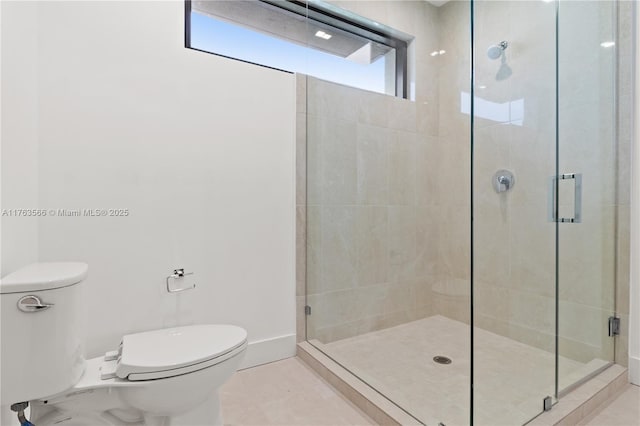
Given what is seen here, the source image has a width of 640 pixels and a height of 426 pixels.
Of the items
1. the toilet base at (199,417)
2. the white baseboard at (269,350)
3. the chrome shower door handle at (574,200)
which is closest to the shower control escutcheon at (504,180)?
the chrome shower door handle at (574,200)

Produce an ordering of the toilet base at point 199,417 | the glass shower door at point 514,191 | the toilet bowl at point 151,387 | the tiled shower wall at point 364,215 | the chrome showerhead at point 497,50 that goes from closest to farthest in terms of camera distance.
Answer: the toilet bowl at point 151,387, the toilet base at point 199,417, the glass shower door at point 514,191, the chrome showerhead at point 497,50, the tiled shower wall at point 364,215

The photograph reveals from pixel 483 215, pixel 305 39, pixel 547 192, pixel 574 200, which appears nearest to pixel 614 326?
pixel 574 200

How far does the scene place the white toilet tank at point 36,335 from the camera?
0.96 metres

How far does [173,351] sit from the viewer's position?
1249 millimetres

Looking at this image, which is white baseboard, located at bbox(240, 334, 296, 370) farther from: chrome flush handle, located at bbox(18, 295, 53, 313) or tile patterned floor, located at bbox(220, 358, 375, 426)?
chrome flush handle, located at bbox(18, 295, 53, 313)

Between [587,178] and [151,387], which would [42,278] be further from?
[587,178]

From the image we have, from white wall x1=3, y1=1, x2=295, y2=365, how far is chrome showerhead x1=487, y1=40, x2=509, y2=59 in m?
1.15

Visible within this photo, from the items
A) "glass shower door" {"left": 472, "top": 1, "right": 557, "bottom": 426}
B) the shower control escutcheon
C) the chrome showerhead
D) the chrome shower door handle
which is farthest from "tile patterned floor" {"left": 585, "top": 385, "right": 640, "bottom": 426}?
the chrome showerhead

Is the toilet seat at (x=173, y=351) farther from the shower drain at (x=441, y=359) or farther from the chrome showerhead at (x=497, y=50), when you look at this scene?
the chrome showerhead at (x=497, y=50)

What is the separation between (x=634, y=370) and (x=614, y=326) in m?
0.22

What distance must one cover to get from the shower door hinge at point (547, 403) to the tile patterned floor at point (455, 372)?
17mm

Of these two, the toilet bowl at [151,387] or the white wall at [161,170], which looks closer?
the toilet bowl at [151,387]

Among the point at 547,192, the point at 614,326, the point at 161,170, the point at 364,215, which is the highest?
the point at 161,170

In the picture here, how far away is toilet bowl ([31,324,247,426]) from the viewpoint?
42.8 inches
